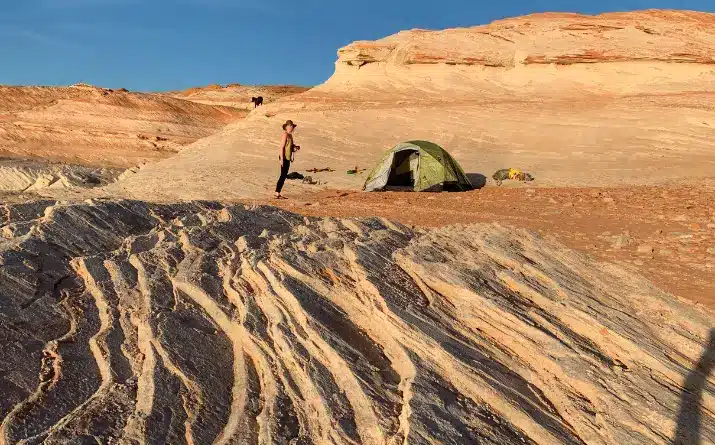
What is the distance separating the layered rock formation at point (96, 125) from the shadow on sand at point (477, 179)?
47.2 feet

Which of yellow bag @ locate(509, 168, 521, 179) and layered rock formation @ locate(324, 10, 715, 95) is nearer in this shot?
yellow bag @ locate(509, 168, 521, 179)

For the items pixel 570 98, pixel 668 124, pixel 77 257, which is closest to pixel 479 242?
pixel 77 257

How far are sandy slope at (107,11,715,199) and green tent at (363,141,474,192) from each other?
1316mm

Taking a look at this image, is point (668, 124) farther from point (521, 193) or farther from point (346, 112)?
point (346, 112)

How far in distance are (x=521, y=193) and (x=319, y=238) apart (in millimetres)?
7692

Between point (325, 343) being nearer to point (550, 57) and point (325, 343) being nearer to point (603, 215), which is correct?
point (603, 215)

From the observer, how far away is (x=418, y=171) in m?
15.4

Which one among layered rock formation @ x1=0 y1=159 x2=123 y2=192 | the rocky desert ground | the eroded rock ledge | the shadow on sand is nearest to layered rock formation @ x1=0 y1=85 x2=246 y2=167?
layered rock formation @ x1=0 y1=159 x2=123 y2=192

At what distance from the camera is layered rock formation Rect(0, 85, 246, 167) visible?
1033 inches

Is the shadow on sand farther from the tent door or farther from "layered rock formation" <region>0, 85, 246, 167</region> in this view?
"layered rock formation" <region>0, 85, 246, 167</region>

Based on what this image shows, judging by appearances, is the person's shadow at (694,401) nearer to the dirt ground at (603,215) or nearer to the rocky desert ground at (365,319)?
the rocky desert ground at (365,319)

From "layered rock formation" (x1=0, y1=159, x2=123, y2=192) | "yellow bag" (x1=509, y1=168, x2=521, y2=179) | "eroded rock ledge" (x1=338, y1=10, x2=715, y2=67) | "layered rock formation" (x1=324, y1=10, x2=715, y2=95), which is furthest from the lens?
"eroded rock ledge" (x1=338, y1=10, x2=715, y2=67)

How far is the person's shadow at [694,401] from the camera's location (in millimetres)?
4195

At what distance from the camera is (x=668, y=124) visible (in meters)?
19.6
